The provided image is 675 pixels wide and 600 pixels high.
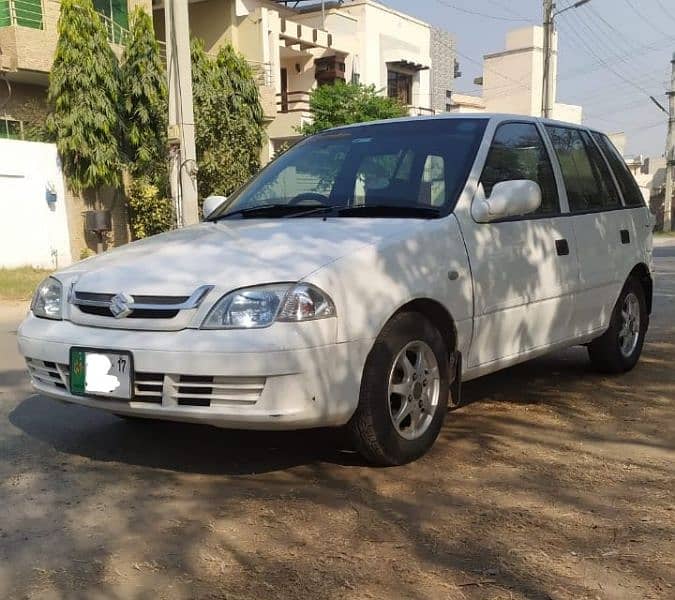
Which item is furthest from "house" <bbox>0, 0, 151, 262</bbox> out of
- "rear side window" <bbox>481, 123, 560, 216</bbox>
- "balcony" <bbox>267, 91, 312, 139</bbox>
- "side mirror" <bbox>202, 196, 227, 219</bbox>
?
"rear side window" <bbox>481, 123, 560, 216</bbox>

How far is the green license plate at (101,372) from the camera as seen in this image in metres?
3.41

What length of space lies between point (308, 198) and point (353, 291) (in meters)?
1.25

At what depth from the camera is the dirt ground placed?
2723mm

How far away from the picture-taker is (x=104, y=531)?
10.4 ft

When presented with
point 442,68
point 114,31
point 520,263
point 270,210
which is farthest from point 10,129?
point 442,68

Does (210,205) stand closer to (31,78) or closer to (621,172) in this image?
(621,172)

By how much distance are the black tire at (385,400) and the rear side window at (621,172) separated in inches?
105

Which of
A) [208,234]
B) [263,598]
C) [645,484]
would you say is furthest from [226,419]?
[645,484]

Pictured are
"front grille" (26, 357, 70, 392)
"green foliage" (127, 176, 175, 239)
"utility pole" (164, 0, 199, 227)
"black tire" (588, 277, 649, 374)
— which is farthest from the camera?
"green foliage" (127, 176, 175, 239)

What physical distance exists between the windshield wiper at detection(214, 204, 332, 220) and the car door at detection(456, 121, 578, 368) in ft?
2.86

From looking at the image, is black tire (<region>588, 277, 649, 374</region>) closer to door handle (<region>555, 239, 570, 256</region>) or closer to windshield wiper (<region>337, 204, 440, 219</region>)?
door handle (<region>555, 239, 570, 256</region>)

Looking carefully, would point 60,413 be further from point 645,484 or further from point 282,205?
point 645,484

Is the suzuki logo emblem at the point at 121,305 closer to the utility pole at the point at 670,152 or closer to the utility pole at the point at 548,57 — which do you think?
the utility pole at the point at 548,57

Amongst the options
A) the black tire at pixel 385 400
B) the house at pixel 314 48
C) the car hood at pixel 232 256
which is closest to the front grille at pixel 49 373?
the car hood at pixel 232 256
